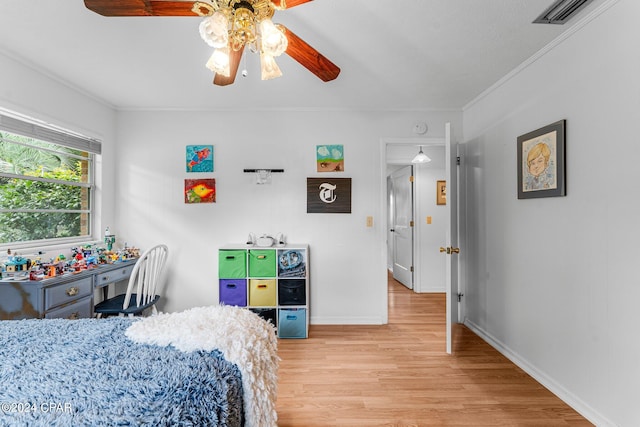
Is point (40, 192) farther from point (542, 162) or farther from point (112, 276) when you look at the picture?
point (542, 162)

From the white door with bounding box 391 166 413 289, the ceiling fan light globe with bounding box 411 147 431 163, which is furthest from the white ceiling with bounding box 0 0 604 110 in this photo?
the white door with bounding box 391 166 413 289

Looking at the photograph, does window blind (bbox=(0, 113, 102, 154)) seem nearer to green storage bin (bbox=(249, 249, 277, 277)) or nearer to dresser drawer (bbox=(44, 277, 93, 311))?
dresser drawer (bbox=(44, 277, 93, 311))

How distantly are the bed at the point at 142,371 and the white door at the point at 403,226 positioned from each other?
156 inches

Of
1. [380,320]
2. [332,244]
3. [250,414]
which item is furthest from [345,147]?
[250,414]

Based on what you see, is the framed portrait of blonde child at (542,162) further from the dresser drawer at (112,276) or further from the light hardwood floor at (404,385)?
the dresser drawer at (112,276)

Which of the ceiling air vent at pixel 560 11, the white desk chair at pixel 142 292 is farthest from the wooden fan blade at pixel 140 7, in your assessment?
the ceiling air vent at pixel 560 11

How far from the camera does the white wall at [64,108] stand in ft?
7.50

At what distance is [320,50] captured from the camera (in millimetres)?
2184

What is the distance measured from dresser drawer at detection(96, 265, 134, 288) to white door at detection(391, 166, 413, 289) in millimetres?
3891

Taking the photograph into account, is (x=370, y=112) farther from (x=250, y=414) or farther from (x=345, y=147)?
(x=250, y=414)

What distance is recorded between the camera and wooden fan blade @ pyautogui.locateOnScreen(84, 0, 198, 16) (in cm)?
124

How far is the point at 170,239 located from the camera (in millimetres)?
3352

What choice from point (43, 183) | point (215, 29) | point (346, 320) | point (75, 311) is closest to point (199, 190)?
point (43, 183)

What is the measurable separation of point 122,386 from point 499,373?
2556 millimetres
